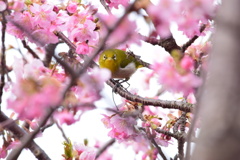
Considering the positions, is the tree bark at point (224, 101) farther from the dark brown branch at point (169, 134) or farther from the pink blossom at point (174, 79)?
the dark brown branch at point (169, 134)

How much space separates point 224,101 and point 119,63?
336 cm

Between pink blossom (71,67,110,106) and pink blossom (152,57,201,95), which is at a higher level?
pink blossom (71,67,110,106)

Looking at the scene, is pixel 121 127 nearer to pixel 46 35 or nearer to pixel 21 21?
pixel 46 35

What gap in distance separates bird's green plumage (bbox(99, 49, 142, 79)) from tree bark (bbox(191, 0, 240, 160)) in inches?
127

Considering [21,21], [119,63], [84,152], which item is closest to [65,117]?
[84,152]

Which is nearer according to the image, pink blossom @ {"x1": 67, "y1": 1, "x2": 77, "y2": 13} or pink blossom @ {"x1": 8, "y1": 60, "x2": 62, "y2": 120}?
pink blossom @ {"x1": 8, "y1": 60, "x2": 62, "y2": 120}

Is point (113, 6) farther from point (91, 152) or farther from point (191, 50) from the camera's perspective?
point (91, 152)

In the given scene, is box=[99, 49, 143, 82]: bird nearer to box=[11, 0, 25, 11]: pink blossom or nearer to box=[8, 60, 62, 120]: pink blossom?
box=[11, 0, 25, 11]: pink blossom

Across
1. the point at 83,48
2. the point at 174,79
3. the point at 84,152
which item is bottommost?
the point at 84,152

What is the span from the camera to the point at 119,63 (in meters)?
3.95

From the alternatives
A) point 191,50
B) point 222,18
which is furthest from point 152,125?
point 222,18

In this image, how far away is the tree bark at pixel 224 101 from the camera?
22.9 inches

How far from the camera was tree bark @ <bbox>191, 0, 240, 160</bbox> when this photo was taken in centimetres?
58

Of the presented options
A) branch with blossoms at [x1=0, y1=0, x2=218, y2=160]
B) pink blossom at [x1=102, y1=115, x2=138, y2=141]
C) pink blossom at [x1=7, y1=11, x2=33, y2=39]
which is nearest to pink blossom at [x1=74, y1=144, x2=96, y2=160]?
branch with blossoms at [x1=0, y1=0, x2=218, y2=160]
